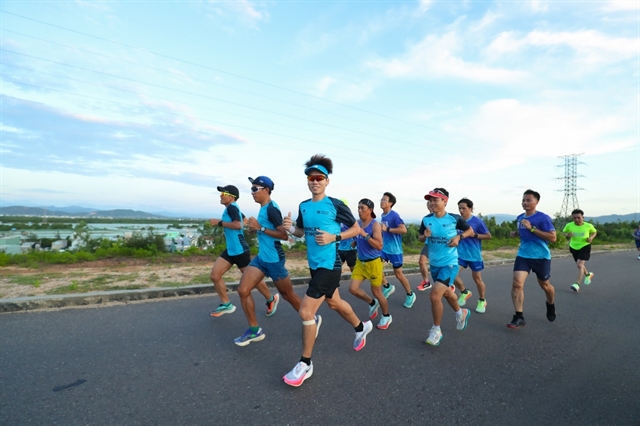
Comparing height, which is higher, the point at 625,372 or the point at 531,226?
the point at 531,226

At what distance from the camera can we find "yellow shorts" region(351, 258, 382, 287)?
5387 mm

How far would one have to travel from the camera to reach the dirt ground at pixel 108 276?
20.9ft

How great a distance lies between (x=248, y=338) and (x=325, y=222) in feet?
5.95

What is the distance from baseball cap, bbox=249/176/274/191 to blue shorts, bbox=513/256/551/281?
4.08m

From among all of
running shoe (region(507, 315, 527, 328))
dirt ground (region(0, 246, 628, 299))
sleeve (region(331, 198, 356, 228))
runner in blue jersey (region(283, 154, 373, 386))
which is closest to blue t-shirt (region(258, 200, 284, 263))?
runner in blue jersey (region(283, 154, 373, 386))

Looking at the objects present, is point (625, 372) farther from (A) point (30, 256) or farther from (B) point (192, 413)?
(A) point (30, 256)

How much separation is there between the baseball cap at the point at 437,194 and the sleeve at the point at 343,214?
1.66 metres

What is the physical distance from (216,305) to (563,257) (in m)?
16.0

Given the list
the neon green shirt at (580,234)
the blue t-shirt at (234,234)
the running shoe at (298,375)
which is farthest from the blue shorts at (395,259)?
the neon green shirt at (580,234)

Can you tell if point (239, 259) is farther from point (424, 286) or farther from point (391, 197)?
point (424, 286)

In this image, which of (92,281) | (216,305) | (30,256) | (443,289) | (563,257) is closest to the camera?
(443,289)

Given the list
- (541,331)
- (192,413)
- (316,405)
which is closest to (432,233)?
(541,331)

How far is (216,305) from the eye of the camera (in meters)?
6.10

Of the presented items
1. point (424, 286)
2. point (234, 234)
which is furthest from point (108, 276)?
point (424, 286)
